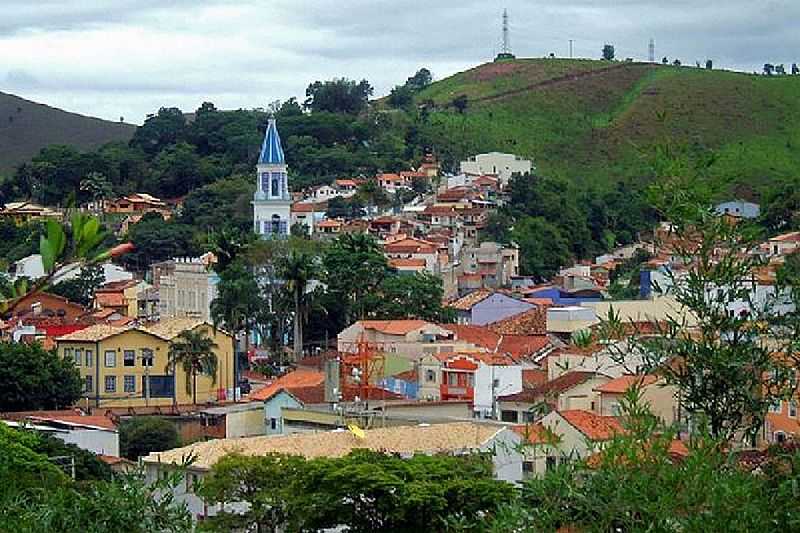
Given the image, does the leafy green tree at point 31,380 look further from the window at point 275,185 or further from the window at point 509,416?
the window at point 275,185

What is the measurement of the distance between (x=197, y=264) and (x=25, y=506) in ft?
148

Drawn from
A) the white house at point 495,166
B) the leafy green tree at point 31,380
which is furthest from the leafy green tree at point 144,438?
the white house at point 495,166

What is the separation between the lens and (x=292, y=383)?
129ft

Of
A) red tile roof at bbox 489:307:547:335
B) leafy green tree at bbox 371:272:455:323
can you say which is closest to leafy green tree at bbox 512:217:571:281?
red tile roof at bbox 489:307:547:335

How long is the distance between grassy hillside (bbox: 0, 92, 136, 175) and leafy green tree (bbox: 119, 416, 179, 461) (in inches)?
3142

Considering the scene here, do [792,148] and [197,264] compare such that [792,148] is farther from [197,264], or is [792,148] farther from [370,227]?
[197,264]

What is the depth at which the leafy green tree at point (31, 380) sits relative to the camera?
1515 inches

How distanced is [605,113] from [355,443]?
87960 millimetres

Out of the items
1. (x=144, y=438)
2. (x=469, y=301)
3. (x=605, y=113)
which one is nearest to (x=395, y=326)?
(x=144, y=438)

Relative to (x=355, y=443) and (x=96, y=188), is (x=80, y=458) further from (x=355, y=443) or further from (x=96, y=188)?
(x=96, y=188)

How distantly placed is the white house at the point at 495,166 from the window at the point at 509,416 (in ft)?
171

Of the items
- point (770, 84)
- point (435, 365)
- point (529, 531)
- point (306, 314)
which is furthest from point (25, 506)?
point (770, 84)

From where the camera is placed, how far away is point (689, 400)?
387 inches

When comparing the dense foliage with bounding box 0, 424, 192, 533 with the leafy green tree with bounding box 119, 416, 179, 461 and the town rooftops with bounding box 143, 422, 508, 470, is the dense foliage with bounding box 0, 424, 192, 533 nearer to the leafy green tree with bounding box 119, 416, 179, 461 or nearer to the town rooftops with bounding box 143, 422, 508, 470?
the town rooftops with bounding box 143, 422, 508, 470
